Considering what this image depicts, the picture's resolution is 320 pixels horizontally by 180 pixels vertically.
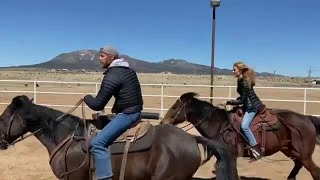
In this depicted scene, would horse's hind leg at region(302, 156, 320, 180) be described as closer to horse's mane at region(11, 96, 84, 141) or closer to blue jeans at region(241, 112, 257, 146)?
blue jeans at region(241, 112, 257, 146)

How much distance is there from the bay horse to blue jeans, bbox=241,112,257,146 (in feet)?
7.86

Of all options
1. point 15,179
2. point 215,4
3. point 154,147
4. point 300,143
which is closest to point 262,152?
point 300,143

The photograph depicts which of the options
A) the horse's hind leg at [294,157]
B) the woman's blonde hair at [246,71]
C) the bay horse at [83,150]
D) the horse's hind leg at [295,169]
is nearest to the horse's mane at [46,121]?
the bay horse at [83,150]

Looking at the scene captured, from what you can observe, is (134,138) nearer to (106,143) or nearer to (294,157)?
(106,143)

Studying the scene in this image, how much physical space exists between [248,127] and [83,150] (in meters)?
3.31

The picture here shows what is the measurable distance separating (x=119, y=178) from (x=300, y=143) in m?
3.86

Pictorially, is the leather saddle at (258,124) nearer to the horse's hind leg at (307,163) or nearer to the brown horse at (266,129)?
the brown horse at (266,129)

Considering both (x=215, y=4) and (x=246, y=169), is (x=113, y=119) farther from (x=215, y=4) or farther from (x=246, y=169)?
(x=215, y=4)

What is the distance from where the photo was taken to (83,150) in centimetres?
503

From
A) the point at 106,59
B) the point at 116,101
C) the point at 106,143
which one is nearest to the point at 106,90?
the point at 116,101

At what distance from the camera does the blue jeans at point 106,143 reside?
190 inches

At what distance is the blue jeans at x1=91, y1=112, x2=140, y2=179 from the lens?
4824 mm

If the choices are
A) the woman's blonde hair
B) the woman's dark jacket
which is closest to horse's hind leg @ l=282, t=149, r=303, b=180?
the woman's dark jacket

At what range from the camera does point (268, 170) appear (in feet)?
29.4
